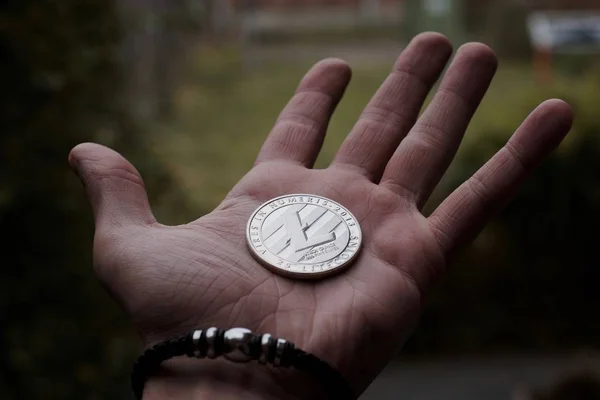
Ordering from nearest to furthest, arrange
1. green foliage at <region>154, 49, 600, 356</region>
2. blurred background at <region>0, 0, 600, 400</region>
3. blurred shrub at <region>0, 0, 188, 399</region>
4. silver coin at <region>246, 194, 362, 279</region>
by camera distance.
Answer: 1. silver coin at <region>246, 194, 362, 279</region>
2. blurred shrub at <region>0, 0, 188, 399</region>
3. blurred background at <region>0, 0, 600, 400</region>
4. green foliage at <region>154, 49, 600, 356</region>

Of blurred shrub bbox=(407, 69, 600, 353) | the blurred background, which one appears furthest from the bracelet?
blurred shrub bbox=(407, 69, 600, 353)

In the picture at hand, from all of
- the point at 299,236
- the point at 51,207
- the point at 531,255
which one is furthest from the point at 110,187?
the point at 531,255

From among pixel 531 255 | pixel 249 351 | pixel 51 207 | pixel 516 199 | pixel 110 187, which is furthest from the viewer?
pixel 531 255

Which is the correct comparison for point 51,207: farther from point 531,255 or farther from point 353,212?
point 531,255

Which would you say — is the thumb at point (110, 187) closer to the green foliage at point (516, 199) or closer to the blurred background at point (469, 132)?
the blurred background at point (469, 132)

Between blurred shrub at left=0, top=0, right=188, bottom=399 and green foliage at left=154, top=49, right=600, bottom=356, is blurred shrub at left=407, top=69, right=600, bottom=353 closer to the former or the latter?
green foliage at left=154, top=49, right=600, bottom=356

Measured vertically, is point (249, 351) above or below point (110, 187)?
below

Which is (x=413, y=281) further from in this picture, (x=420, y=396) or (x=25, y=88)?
(x=420, y=396)
